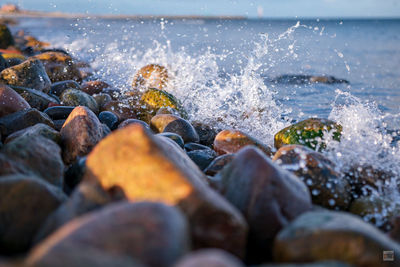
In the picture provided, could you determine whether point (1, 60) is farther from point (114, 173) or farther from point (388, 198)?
point (388, 198)

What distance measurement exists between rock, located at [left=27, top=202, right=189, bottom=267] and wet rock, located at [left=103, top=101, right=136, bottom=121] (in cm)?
425

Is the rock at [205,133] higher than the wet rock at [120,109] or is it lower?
lower

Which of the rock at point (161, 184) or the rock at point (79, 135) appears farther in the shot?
the rock at point (79, 135)

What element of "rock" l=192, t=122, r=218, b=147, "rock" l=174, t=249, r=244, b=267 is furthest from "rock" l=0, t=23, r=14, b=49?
"rock" l=174, t=249, r=244, b=267

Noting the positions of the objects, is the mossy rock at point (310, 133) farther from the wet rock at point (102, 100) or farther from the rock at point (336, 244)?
the wet rock at point (102, 100)

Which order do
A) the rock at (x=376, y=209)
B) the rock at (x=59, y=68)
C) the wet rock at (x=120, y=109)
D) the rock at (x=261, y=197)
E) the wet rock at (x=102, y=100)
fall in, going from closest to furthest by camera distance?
the rock at (x=261, y=197)
the rock at (x=376, y=209)
the wet rock at (x=120, y=109)
the wet rock at (x=102, y=100)
the rock at (x=59, y=68)

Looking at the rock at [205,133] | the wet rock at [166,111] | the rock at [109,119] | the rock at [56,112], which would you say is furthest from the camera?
the wet rock at [166,111]

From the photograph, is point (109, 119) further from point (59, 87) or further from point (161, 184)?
point (161, 184)

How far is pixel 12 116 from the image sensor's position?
3.66 metres

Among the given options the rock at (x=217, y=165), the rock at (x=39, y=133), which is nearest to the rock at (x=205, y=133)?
the rock at (x=217, y=165)

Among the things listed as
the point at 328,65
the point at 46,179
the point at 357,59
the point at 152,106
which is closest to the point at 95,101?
the point at 152,106

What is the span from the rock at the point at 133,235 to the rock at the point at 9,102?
9.49 feet

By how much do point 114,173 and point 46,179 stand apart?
71 cm

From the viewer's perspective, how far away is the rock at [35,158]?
233cm
